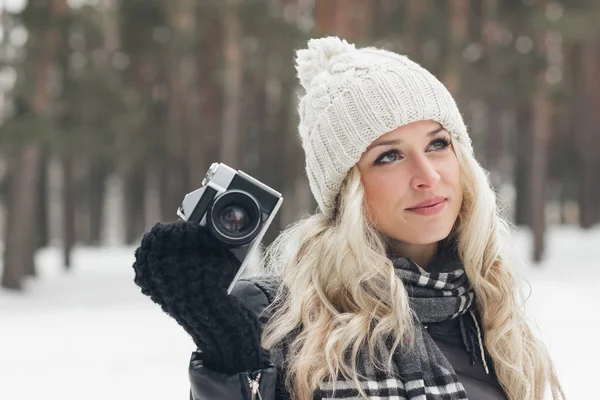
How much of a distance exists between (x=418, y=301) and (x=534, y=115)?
14564 millimetres

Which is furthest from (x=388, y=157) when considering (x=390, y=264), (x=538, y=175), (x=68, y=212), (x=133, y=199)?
(x=133, y=199)

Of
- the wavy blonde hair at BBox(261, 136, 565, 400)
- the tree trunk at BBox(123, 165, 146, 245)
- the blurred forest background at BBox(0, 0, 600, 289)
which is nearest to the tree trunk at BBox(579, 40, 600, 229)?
the blurred forest background at BBox(0, 0, 600, 289)

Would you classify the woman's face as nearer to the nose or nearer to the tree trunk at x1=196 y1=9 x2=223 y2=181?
the nose

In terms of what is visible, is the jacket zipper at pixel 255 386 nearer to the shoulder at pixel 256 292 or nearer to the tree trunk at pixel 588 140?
the shoulder at pixel 256 292

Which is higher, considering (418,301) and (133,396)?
(418,301)

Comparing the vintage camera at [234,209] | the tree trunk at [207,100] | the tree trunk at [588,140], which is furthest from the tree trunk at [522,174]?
the vintage camera at [234,209]

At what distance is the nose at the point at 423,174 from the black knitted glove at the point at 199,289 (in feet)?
2.00

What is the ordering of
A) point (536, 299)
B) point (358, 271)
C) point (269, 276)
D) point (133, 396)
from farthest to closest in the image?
point (536, 299)
point (133, 396)
point (269, 276)
point (358, 271)

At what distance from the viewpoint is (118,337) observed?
938cm

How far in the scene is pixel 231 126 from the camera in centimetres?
1493

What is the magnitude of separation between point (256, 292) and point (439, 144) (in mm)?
644

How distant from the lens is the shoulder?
6.86ft

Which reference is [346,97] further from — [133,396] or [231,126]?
[231,126]

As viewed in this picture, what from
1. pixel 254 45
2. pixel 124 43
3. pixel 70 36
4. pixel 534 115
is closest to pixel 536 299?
pixel 534 115
